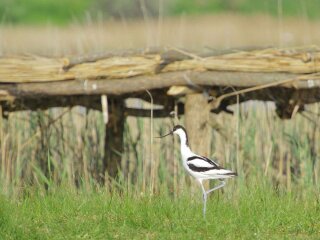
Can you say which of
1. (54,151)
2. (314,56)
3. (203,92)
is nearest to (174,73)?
(203,92)

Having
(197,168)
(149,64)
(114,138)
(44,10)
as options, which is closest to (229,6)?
(44,10)

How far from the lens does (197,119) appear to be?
10.4 m

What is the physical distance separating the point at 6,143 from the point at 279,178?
2810 mm

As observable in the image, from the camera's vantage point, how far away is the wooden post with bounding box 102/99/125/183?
11.4 meters

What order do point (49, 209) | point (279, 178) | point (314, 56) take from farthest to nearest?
point (279, 178) < point (314, 56) < point (49, 209)

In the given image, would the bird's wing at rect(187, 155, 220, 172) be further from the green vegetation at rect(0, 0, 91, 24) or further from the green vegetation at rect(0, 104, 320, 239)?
the green vegetation at rect(0, 0, 91, 24)

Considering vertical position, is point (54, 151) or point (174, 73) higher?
point (174, 73)

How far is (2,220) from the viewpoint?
25.6 feet

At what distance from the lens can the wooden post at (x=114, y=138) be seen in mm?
11430

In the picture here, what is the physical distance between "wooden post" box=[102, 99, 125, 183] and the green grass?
9.19 ft

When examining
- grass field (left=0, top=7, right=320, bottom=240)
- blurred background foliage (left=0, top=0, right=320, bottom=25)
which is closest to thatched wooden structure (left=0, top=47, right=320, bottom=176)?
grass field (left=0, top=7, right=320, bottom=240)

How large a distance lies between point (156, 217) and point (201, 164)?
707mm

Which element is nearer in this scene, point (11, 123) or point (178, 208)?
point (178, 208)

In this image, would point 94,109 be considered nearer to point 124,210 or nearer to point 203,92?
point 203,92
